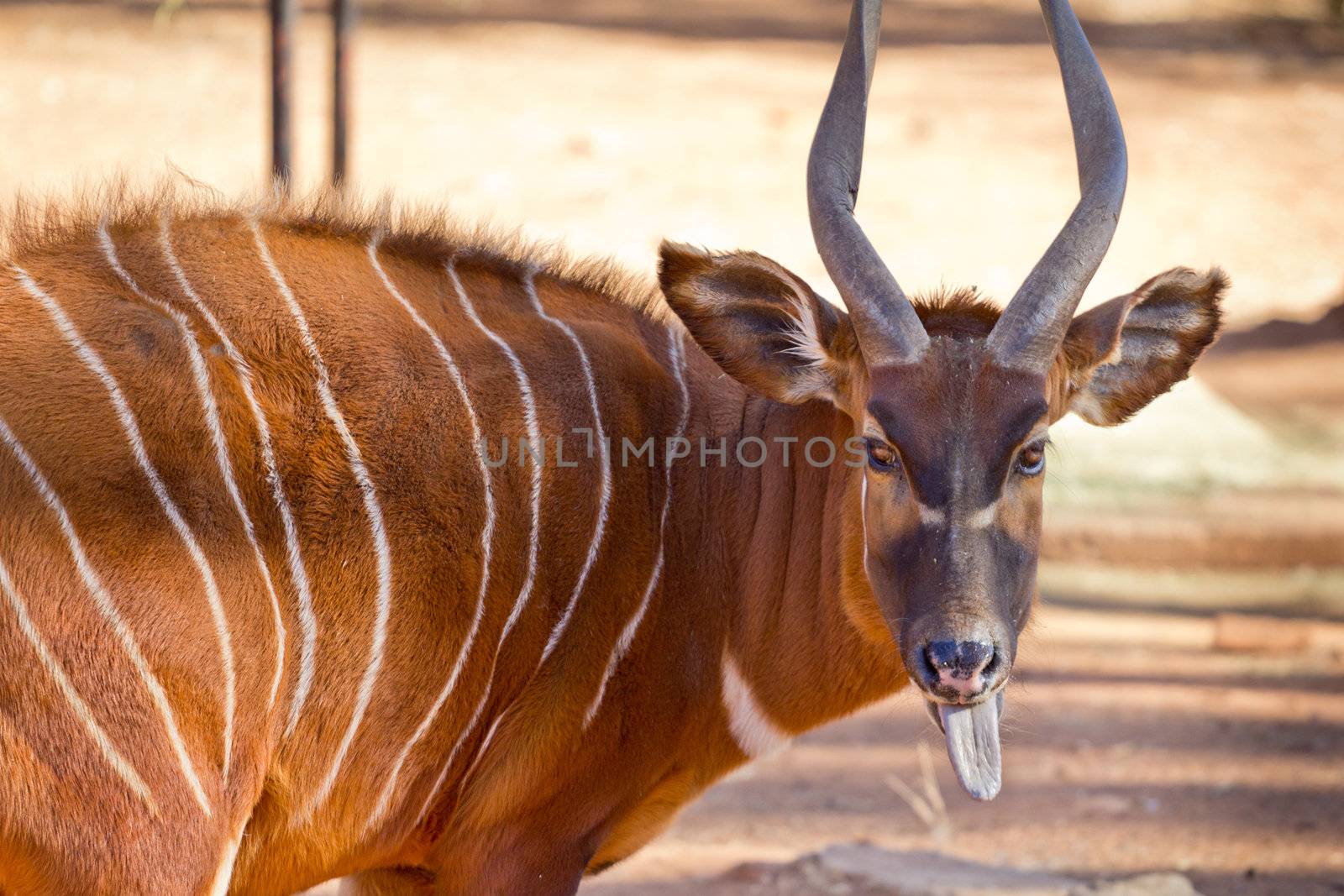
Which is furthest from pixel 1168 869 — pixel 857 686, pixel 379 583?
pixel 379 583

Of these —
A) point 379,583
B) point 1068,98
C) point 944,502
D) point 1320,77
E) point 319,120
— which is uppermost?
point 1068,98

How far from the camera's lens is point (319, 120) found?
14.2m

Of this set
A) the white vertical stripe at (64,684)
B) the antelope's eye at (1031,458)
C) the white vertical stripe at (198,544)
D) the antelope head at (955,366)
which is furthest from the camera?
the antelope's eye at (1031,458)

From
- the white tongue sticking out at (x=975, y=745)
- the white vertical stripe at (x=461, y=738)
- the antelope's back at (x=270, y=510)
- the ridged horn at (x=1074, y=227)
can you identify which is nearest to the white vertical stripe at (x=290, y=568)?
the antelope's back at (x=270, y=510)

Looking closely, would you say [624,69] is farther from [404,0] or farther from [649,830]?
[649,830]

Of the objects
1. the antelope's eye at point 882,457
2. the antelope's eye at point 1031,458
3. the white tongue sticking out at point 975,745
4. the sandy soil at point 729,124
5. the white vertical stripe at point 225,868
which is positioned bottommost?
the sandy soil at point 729,124

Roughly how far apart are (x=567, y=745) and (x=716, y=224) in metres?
9.12

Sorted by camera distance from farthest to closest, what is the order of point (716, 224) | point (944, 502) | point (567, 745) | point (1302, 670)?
point (716, 224), point (1302, 670), point (567, 745), point (944, 502)

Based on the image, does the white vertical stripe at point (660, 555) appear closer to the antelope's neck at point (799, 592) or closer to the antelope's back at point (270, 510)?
the antelope's back at point (270, 510)

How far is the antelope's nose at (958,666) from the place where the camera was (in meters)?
2.95

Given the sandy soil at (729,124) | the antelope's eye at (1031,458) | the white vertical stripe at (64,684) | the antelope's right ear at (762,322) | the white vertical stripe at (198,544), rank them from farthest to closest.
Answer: the sandy soil at (729,124) → the antelope's right ear at (762,322) → the antelope's eye at (1031,458) → the white vertical stripe at (198,544) → the white vertical stripe at (64,684)

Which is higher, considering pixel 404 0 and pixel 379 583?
pixel 379 583

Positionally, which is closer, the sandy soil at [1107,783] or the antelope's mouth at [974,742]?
the antelope's mouth at [974,742]

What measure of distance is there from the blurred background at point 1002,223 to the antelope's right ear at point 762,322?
91 cm
